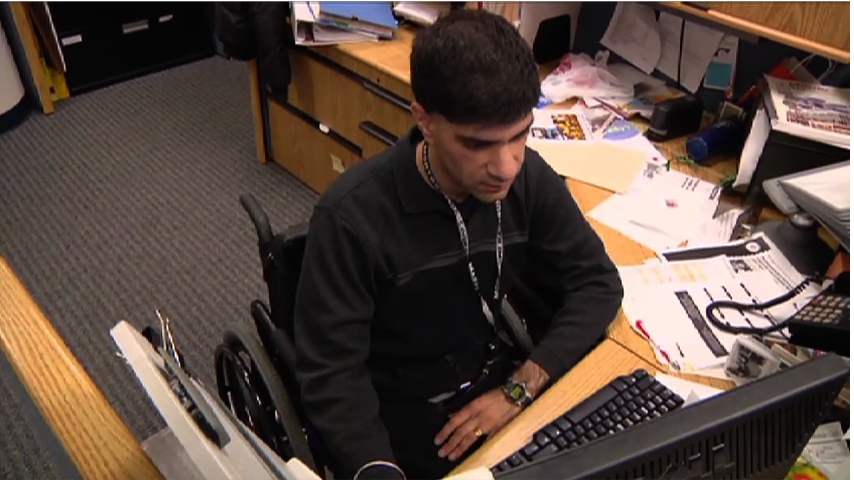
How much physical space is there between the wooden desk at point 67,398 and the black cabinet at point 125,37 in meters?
3.14

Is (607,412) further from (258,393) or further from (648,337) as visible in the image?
(258,393)

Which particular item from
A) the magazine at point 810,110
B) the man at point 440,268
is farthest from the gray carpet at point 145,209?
the magazine at point 810,110

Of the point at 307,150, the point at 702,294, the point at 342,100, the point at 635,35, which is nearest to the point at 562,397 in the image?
the point at 702,294

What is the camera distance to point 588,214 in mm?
1460

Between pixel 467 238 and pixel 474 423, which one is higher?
pixel 467 238

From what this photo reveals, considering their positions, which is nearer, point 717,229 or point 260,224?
point 260,224

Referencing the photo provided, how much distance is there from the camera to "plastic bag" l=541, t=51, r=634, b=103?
74.3 inches

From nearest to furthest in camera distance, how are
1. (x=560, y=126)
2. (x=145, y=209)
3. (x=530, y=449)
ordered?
(x=530, y=449) → (x=560, y=126) → (x=145, y=209)

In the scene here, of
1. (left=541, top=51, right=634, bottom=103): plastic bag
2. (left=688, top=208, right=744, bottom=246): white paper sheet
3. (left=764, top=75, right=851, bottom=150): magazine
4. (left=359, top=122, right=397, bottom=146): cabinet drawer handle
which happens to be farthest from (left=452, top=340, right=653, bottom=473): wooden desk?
(left=359, top=122, right=397, bottom=146): cabinet drawer handle

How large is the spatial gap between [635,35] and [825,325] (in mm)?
1212

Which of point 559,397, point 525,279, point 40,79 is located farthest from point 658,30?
point 40,79

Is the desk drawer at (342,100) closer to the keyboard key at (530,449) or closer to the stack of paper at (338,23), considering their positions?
the stack of paper at (338,23)

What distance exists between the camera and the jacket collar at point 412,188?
3.48ft

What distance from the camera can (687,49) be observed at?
1864 millimetres
